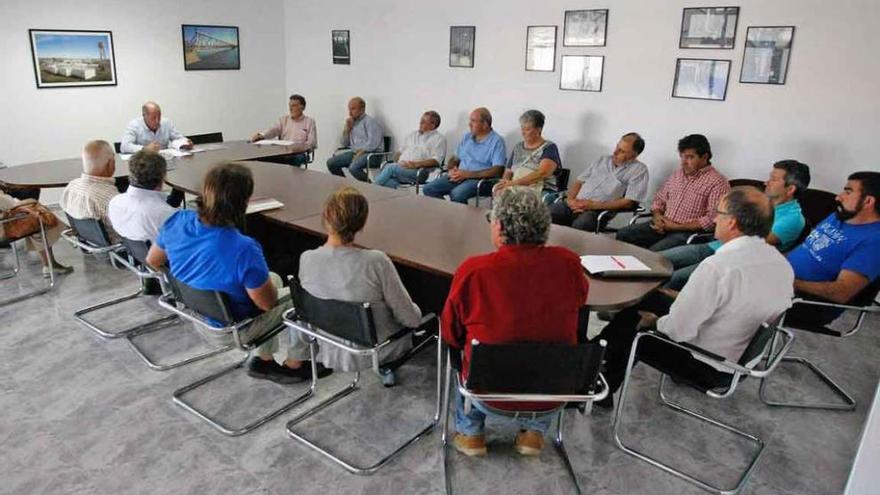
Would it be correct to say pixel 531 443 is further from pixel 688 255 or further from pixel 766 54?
pixel 766 54

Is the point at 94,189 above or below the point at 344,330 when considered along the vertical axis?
above

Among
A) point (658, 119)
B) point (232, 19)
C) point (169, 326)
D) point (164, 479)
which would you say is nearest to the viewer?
point (164, 479)

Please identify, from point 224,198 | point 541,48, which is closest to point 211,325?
point 224,198

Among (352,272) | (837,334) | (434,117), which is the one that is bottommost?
(837,334)

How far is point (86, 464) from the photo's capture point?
91.8 inches

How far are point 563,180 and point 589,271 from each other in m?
2.78

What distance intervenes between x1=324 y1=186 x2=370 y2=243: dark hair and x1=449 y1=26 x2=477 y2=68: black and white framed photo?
Result: 400 centimetres

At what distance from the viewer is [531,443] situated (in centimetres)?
243

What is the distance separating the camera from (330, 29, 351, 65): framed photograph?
6.94m

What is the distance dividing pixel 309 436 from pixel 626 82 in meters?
3.90

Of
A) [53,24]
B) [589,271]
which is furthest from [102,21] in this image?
[589,271]

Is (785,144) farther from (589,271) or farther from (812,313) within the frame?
(589,271)

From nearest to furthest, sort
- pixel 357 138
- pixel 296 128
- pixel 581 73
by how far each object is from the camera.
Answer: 1. pixel 581 73
2. pixel 296 128
3. pixel 357 138

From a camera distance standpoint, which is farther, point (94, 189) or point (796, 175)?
point (94, 189)
